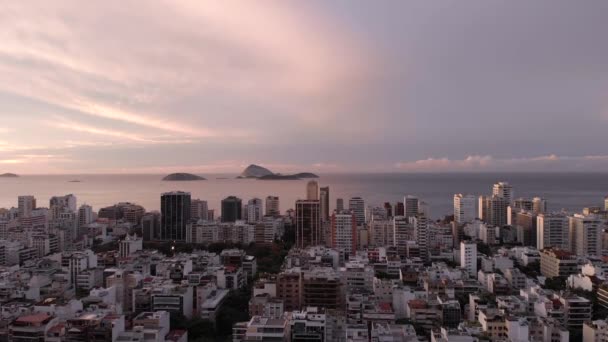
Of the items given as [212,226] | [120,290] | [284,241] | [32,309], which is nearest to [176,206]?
[212,226]

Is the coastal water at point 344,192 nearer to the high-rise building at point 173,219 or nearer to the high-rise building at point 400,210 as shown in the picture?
the high-rise building at point 400,210

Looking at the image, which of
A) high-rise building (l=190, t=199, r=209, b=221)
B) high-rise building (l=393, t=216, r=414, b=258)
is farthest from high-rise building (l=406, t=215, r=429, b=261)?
high-rise building (l=190, t=199, r=209, b=221)

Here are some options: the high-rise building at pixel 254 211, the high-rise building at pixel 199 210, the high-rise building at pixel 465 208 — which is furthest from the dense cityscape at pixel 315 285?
the high-rise building at pixel 199 210

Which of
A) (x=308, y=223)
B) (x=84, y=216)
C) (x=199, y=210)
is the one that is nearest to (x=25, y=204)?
(x=84, y=216)

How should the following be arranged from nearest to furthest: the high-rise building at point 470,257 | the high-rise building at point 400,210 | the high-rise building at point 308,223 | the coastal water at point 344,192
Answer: the high-rise building at point 470,257, the high-rise building at point 308,223, the high-rise building at point 400,210, the coastal water at point 344,192

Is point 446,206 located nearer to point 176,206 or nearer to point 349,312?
point 176,206
